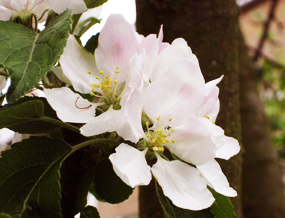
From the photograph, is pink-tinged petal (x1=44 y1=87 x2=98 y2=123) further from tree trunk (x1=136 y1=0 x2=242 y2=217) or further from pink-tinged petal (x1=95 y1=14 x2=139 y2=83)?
tree trunk (x1=136 y1=0 x2=242 y2=217)

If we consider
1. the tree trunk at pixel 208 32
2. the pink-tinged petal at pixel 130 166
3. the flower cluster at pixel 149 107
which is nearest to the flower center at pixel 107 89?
the flower cluster at pixel 149 107

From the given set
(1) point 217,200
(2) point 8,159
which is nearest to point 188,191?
(1) point 217,200

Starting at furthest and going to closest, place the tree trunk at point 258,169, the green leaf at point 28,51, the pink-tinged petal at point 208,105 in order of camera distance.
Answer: the tree trunk at point 258,169
the pink-tinged petal at point 208,105
the green leaf at point 28,51

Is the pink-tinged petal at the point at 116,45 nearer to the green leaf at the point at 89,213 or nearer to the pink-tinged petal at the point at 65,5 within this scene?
the pink-tinged petal at the point at 65,5

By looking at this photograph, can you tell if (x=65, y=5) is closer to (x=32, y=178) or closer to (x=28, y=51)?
(x=28, y=51)

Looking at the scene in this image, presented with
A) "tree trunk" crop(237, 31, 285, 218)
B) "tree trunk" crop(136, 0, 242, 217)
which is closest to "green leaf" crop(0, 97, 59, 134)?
"tree trunk" crop(136, 0, 242, 217)

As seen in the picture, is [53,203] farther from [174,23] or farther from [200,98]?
[174,23]

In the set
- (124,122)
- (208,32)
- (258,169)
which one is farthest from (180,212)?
(258,169)
